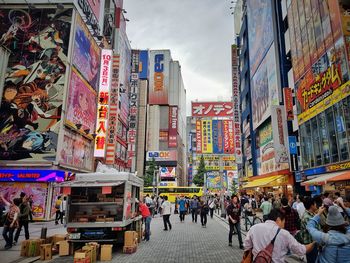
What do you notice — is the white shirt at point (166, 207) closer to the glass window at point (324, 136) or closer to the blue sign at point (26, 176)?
the glass window at point (324, 136)

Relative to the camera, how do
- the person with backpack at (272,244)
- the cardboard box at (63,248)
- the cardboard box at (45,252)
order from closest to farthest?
the person with backpack at (272,244), the cardboard box at (45,252), the cardboard box at (63,248)

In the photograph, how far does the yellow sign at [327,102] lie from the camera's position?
56.2ft

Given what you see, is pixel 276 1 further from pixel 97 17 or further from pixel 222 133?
pixel 222 133

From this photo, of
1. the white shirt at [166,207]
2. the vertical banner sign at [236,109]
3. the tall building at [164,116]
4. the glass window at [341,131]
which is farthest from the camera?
the tall building at [164,116]

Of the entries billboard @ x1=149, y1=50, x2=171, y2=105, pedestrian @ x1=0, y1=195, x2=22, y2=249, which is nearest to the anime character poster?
pedestrian @ x1=0, y1=195, x2=22, y2=249

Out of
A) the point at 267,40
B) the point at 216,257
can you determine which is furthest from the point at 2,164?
the point at 267,40

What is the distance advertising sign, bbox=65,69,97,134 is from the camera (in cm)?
2820

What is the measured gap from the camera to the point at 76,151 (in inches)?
1195

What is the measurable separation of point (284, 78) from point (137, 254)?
26.8 m

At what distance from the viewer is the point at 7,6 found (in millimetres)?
28797

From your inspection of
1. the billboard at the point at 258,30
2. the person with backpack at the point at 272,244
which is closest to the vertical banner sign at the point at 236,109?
the billboard at the point at 258,30

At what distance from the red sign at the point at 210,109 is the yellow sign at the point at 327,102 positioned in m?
77.8

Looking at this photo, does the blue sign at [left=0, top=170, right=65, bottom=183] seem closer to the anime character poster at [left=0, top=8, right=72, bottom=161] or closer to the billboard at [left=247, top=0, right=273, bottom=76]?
the anime character poster at [left=0, top=8, right=72, bottom=161]

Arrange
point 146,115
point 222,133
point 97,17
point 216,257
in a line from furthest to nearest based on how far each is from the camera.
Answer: point 222,133
point 146,115
point 97,17
point 216,257
